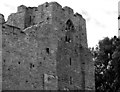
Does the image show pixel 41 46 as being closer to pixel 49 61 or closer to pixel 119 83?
pixel 49 61

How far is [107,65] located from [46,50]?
39.1 feet

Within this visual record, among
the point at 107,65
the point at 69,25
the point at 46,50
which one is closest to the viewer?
the point at 46,50

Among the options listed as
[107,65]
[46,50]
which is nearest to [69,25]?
[46,50]

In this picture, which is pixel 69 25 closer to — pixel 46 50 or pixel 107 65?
pixel 46 50

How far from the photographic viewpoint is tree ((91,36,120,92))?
33.2m

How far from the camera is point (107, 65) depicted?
3503 centimetres

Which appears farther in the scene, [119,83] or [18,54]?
[119,83]

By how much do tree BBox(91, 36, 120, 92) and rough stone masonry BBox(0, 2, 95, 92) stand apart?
5895 millimetres

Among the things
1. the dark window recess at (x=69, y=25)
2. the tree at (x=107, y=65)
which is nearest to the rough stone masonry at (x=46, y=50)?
the dark window recess at (x=69, y=25)

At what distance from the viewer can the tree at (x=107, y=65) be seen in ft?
109

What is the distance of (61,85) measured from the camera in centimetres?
2472

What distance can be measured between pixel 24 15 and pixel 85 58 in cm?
560

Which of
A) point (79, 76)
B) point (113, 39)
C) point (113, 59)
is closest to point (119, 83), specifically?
point (113, 59)

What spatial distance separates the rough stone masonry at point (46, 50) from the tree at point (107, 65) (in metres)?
5.90
